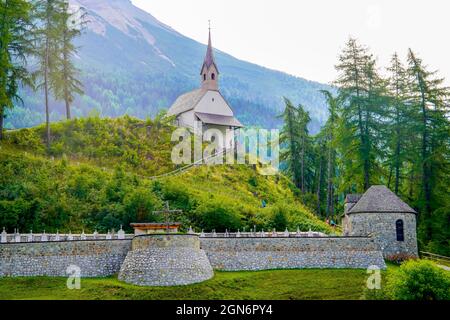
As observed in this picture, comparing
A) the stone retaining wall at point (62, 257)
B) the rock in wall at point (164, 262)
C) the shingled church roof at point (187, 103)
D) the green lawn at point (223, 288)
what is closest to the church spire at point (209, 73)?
the shingled church roof at point (187, 103)

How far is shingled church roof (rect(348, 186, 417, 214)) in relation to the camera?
127 ft

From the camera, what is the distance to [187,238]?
111 feet

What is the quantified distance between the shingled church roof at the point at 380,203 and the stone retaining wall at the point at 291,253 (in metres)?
2.48

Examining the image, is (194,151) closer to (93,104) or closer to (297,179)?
(297,179)

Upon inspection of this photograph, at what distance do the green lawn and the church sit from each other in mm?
31886

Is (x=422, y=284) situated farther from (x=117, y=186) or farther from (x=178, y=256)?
(x=117, y=186)

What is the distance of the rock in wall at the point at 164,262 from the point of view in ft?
105

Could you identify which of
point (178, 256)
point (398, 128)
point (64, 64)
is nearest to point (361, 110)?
point (398, 128)

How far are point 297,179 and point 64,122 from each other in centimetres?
2634

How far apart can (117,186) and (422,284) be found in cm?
2493

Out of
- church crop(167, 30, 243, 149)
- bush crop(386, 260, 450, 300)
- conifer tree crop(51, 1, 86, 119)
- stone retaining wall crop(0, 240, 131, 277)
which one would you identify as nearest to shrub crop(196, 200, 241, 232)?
stone retaining wall crop(0, 240, 131, 277)

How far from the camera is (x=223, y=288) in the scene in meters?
31.8

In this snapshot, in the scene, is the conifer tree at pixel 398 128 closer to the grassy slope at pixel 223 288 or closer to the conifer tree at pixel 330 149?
the conifer tree at pixel 330 149
